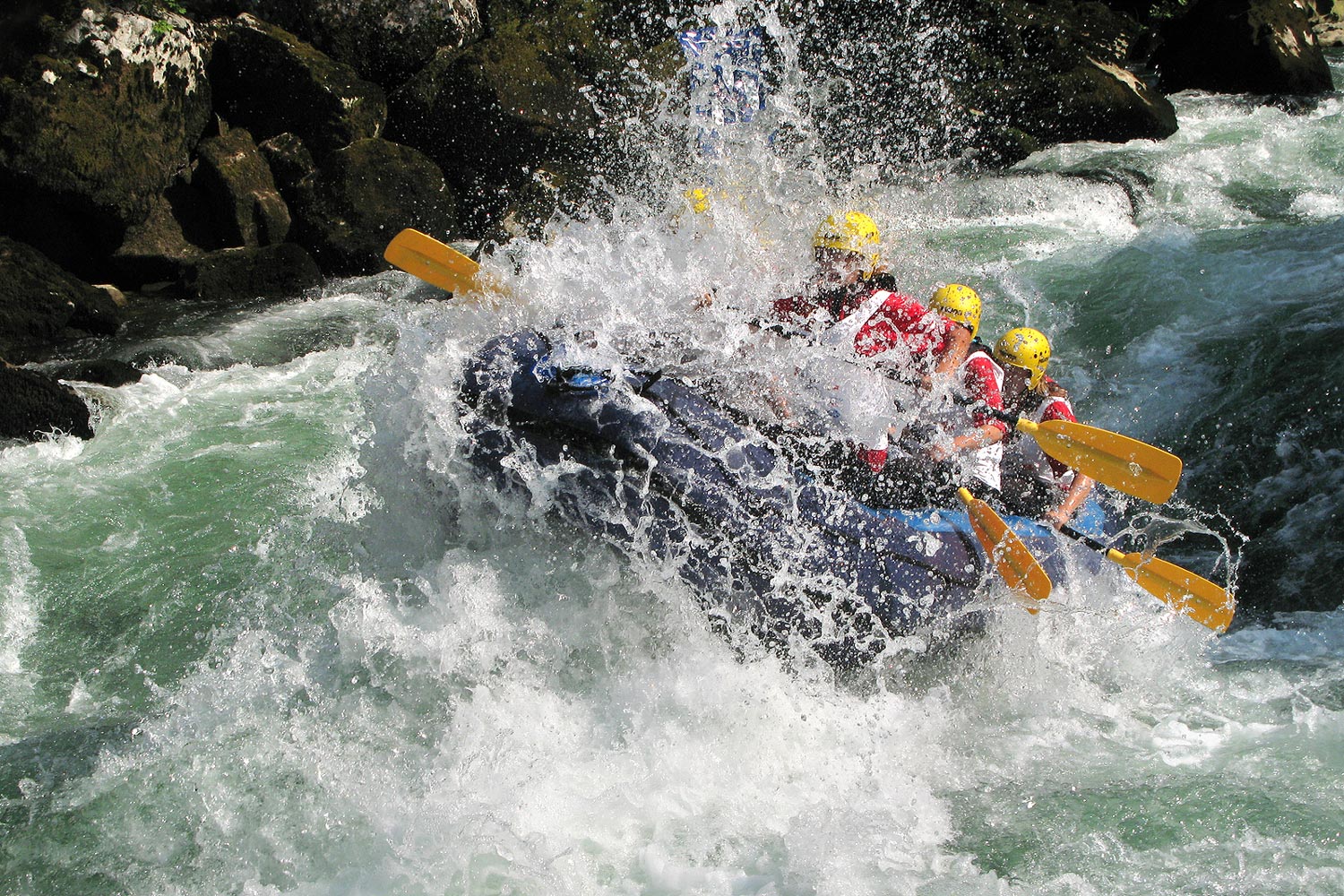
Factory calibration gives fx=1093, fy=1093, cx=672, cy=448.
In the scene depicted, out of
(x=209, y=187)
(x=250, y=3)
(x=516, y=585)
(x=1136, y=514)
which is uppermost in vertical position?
(x=250, y=3)

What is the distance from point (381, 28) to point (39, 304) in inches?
174

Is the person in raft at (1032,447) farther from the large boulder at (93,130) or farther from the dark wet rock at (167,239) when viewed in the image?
the large boulder at (93,130)

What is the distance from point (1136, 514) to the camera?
18.8ft

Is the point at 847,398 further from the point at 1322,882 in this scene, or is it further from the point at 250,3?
the point at 250,3

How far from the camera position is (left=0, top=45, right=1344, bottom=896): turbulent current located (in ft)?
11.7

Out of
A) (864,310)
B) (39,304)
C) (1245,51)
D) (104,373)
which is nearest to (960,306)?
(864,310)

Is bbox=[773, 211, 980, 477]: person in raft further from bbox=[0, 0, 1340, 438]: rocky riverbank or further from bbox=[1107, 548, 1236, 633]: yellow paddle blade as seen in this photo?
bbox=[0, 0, 1340, 438]: rocky riverbank

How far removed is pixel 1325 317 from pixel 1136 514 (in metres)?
2.30

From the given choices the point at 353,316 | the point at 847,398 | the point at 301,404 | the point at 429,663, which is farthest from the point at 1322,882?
the point at 353,316

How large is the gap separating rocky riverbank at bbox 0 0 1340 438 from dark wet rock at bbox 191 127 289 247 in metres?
0.02

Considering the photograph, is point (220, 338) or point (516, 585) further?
point (220, 338)

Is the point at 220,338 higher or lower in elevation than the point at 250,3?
lower

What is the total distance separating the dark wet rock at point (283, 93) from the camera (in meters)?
9.70

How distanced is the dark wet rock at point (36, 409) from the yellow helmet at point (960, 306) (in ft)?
16.1
